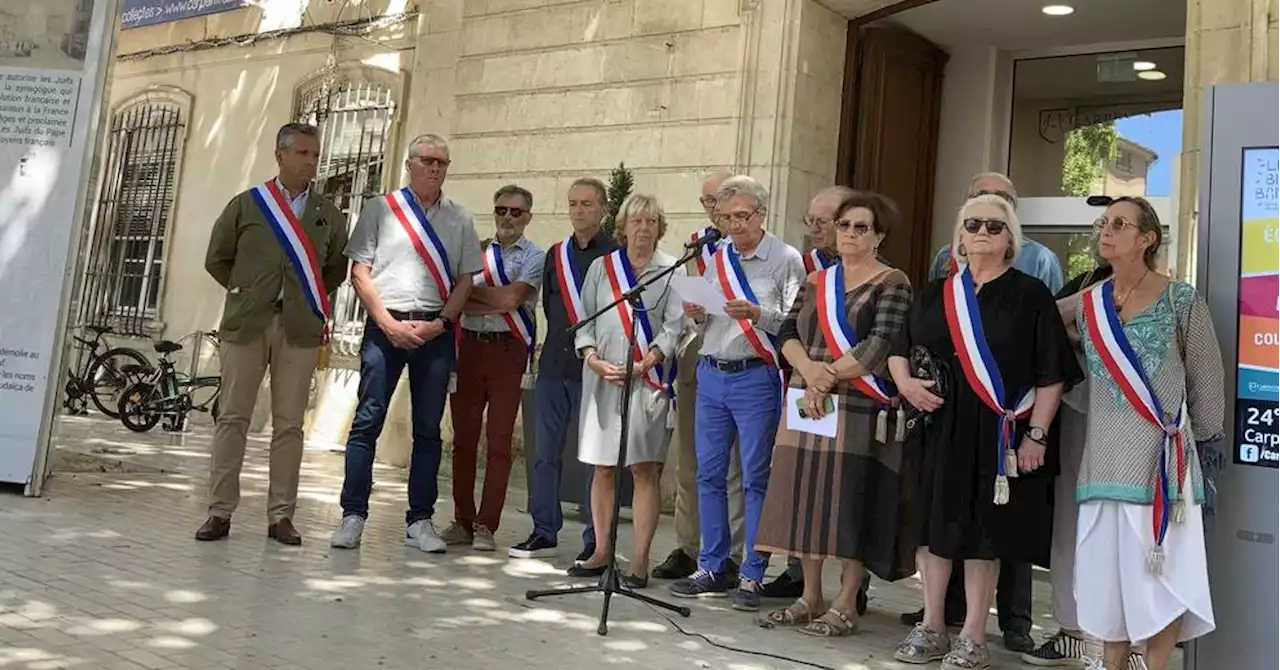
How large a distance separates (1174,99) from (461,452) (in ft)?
18.8

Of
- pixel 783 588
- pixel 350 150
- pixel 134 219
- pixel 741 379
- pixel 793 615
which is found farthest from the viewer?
pixel 134 219

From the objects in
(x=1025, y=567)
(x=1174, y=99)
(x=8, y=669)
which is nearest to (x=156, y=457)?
(x=8, y=669)

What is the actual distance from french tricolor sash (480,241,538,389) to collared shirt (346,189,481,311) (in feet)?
0.65

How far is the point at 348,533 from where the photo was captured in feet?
Result: 18.0

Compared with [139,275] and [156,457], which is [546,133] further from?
[139,275]

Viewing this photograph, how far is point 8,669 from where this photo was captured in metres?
3.21

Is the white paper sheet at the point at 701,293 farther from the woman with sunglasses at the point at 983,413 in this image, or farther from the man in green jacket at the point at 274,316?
the man in green jacket at the point at 274,316

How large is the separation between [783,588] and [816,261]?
1.48 m

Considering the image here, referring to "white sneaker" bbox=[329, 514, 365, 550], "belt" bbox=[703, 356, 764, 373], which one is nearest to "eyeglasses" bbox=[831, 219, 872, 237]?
"belt" bbox=[703, 356, 764, 373]

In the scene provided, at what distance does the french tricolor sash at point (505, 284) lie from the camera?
5.82 metres

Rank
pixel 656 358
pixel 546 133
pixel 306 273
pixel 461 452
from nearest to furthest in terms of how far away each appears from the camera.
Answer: pixel 656 358 → pixel 306 273 → pixel 461 452 → pixel 546 133

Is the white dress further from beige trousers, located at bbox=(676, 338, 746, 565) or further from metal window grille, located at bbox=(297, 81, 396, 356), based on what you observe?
metal window grille, located at bbox=(297, 81, 396, 356)

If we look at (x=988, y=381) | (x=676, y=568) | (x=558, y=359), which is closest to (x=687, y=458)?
(x=676, y=568)

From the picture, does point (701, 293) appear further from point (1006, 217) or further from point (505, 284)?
point (505, 284)
